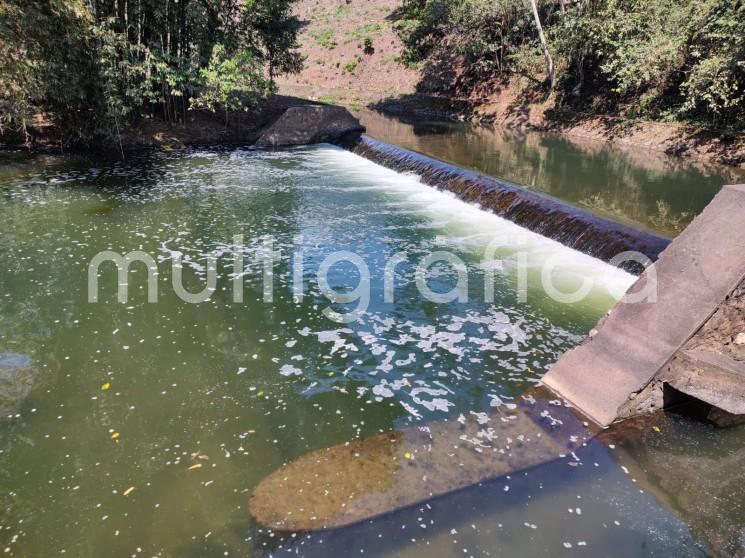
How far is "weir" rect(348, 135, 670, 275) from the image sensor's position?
9.16 metres

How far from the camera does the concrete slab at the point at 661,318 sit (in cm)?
499

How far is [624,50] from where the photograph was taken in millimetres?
20328

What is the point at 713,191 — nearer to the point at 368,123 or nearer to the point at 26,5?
the point at 368,123

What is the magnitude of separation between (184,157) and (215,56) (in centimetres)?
356

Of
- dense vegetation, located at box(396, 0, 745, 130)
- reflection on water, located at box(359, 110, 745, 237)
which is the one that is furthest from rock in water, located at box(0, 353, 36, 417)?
dense vegetation, located at box(396, 0, 745, 130)

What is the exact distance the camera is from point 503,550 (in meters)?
3.79

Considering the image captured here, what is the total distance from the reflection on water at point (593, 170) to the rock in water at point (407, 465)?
6.71 m

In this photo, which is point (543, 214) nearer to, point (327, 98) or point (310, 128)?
point (310, 128)

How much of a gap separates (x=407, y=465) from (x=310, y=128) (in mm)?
18615

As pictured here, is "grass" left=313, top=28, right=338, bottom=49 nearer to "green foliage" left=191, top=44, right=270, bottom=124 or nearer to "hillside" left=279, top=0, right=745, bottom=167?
"hillside" left=279, top=0, right=745, bottom=167

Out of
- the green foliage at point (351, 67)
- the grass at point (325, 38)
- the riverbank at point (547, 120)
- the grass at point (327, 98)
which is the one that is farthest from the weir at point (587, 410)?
the grass at point (325, 38)

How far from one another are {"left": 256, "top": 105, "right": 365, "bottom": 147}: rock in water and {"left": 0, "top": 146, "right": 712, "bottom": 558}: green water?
9.71 m

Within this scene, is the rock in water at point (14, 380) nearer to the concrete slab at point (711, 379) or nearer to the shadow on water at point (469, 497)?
the shadow on water at point (469, 497)

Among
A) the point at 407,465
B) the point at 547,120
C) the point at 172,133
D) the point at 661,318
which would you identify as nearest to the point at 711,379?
the point at 661,318
